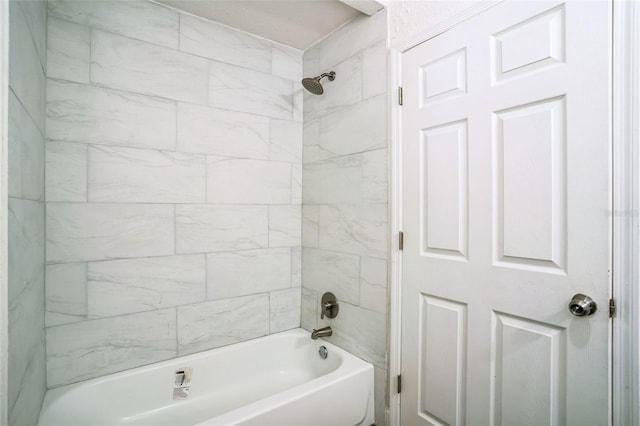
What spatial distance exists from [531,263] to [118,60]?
6.69 feet

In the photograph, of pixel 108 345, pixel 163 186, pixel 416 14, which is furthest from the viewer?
pixel 163 186

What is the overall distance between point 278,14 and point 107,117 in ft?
3.48

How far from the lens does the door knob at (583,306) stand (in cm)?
94

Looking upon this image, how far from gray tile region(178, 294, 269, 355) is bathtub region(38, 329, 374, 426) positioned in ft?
0.17

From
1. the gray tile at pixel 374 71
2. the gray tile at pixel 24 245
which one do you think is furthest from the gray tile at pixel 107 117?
the gray tile at pixel 374 71

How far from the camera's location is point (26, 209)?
1.05 metres

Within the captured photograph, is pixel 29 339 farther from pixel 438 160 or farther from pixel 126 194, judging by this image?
pixel 438 160

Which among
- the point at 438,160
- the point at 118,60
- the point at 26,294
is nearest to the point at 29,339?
the point at 26,294

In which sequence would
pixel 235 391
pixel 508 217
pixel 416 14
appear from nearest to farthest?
pixel 508 217, pixel 416 14, pixel 235 391

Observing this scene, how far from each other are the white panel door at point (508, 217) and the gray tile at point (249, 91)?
0.89 m

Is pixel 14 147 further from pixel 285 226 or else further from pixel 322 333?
pixel 322 333

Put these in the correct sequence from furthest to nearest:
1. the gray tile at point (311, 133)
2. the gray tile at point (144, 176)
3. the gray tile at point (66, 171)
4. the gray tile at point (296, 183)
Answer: the gray tile at point (296, 183) → the gray tile at point (311, 133) → the gray tile at point (144, 176) → the gray tile at point (66, 171)

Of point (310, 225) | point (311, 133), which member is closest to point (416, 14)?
point (311, 133)

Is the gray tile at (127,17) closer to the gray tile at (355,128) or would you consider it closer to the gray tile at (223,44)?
the gray tile at (223,44)
